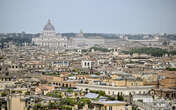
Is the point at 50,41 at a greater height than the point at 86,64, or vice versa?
the point at 86,64

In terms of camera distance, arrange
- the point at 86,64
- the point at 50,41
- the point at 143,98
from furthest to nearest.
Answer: the point at 50,41 < the point at 86,64 < the point at 143,98

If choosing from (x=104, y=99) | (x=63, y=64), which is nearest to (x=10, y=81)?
(x=104, y=99)

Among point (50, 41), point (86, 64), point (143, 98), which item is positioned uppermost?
point (143, 98)

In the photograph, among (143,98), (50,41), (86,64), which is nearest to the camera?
(143,98)

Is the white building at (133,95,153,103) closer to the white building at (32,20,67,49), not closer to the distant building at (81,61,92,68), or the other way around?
the distant building at (81,61,92,68)

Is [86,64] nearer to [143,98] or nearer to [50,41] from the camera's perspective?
[143,98]

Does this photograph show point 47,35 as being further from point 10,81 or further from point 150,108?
point 150,108

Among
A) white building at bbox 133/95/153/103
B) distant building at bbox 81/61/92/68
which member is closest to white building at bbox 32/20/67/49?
distant building at bbox 81/61/92/68

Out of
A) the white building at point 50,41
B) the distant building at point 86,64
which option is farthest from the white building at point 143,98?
the white building at point 50,41

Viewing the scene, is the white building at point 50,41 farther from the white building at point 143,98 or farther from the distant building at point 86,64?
the white building at point 143,98

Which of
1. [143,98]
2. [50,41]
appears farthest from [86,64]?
[50,41]

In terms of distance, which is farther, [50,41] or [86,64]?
[50,41]
